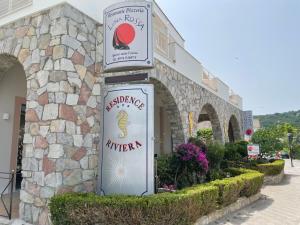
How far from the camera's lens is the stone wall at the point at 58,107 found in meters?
5.39

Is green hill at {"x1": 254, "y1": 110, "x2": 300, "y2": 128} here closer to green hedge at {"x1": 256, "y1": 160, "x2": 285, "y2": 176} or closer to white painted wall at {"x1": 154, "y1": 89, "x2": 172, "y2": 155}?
green hedge at {"x1": 256, "y1": 160, "x2": 285, "y2": 176}

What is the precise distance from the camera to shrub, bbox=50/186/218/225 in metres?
4.62

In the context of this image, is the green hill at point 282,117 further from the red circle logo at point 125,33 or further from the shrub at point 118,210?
the shrub at point 118,210

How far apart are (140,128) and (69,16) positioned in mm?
2807

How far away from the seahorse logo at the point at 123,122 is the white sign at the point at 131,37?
979mm

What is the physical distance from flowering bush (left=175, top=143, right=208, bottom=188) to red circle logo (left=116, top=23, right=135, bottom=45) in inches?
145

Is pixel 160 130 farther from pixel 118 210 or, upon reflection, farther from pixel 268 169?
pixel 118 210

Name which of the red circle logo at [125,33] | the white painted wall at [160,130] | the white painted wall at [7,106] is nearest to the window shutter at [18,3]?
the white painted wall at [7,106]

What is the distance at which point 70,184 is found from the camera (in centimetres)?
546

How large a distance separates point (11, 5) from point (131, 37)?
3.43m

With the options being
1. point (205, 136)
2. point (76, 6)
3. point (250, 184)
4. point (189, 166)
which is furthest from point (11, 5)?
point (205, 136)

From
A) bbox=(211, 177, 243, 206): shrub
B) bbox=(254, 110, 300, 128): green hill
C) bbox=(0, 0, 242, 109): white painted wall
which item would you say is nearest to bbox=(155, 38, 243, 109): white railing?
bbox=(0, 0, 242, 109): white painted wall

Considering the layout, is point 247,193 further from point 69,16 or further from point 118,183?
point 69,16

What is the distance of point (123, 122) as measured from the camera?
580cm
